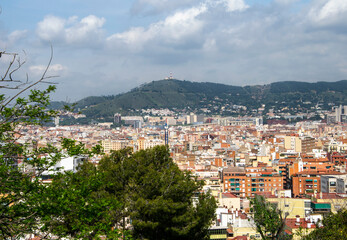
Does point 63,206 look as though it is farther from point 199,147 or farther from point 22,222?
point 199,147

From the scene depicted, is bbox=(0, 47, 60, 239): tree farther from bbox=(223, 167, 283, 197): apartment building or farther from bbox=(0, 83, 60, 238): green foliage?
bbox=(223, 167, 283, 197): apartment building

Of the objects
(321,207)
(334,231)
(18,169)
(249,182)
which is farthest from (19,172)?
(249,182)

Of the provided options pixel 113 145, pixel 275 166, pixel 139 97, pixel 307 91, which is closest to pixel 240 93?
pixel 307 91

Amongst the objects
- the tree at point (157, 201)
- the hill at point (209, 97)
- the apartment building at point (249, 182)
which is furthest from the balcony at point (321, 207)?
the hill at point (209, 97)

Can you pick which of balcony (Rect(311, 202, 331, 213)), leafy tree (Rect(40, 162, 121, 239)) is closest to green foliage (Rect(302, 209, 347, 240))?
leafy tree (Rect(40, 162, 121, 239))

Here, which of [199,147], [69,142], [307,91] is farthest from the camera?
[307,91]

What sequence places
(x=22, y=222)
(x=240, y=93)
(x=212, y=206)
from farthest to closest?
(x=240, y=93), (x=212, y=206), (x=22, y=222)
